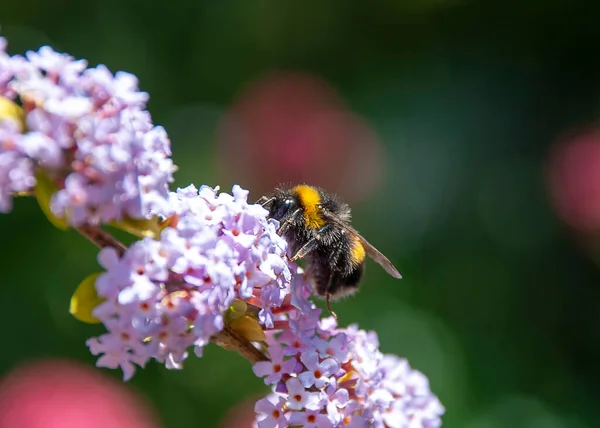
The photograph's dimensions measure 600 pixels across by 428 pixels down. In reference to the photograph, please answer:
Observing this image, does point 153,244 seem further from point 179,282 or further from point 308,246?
point 308,246

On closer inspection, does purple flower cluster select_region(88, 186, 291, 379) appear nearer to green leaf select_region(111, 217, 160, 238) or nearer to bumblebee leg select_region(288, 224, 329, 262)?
green leaf select_region(111, 217, 160, 238)

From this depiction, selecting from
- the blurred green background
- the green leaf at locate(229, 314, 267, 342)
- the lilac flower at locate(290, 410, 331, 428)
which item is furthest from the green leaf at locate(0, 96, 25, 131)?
the blurred green background

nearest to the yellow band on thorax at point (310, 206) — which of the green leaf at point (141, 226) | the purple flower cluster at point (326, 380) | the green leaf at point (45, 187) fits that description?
the purple flower cluster at point (326, 380)

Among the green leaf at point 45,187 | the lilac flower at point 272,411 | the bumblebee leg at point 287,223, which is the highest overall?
the bumblebee leg at point 287,223

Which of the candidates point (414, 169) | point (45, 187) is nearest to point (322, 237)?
point (45, 187)

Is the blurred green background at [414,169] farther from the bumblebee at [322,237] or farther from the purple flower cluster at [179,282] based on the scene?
the purple flower cluster at [179,282]

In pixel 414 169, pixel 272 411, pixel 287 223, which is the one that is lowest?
pixel 272 411

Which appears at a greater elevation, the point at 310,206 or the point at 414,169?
the point at 414,169
